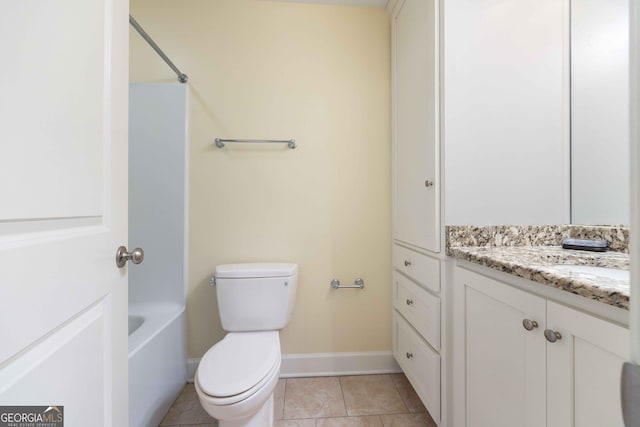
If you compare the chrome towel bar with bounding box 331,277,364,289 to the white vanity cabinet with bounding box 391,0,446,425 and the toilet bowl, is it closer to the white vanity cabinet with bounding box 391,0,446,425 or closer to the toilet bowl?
the white vanity cabinet with bounding box 391,0,446,425

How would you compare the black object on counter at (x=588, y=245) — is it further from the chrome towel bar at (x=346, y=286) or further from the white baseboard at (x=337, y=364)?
the white baseboard at (x=337, y=364)

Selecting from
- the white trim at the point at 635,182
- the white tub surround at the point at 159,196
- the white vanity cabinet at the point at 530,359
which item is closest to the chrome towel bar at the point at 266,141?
the white tub surround at the point at 159,196

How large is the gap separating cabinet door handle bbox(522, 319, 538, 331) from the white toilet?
0.89m

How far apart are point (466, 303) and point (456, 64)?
94 centimetres

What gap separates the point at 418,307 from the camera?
4.14 feet

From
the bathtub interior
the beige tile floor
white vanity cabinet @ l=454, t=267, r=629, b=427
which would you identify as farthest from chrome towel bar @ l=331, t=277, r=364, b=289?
the bathtub interior

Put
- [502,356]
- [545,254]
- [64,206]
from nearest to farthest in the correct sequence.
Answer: [64,206] < [502,356] < [545,254]

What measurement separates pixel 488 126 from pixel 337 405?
1.52m

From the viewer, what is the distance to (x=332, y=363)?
162 cm

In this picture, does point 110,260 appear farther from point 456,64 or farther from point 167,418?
point 456,64

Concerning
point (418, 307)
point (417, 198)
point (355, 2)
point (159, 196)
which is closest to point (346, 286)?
point (418, 307)

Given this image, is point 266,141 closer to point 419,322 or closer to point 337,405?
point 419,322

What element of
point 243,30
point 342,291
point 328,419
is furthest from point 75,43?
point 328,419

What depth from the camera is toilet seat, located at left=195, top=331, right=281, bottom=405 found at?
937 mm
